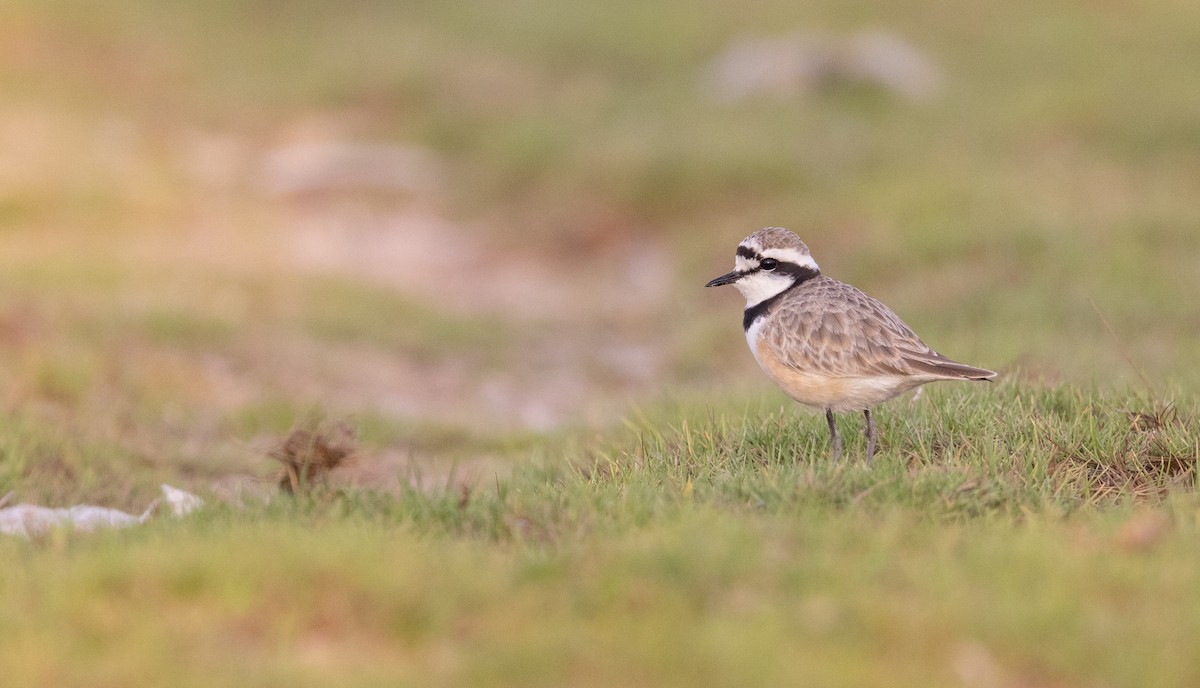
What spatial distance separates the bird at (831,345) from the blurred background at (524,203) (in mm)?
1019

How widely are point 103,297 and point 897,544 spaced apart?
945 cm

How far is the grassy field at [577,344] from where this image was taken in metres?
4.32

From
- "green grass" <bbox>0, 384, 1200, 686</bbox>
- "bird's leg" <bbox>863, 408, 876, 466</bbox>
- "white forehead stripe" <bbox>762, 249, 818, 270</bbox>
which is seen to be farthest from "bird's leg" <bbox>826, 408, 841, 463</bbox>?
"white forehead stripe" <bbox>762, 249, 818, 270</bbox>

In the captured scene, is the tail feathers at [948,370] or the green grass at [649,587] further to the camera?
the tail feathers at [948,370]

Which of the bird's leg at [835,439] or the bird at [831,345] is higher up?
the bird at [831,345]

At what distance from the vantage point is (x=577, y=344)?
13.4m

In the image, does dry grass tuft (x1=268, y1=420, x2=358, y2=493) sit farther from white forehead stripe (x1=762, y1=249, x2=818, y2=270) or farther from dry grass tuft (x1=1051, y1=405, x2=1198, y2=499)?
dry grass tuft (x1=1051, y1=405, x2=1198, y2=499)

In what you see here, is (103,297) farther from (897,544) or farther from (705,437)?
(897,544)

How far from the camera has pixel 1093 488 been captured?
5891mm

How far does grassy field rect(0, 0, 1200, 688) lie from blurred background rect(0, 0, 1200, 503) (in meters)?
0.07

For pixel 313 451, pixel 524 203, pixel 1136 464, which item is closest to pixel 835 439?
pixel 1136 464

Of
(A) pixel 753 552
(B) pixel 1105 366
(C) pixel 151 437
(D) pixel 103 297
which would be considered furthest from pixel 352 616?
(D) pixel 103 297

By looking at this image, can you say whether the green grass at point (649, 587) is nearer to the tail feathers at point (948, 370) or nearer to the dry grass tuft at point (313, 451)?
the tail feathers at point (948, 370)

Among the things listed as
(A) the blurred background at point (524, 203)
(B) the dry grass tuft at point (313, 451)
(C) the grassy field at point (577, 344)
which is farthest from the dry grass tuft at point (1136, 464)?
(B) the dry grass tuft at point (313, 451)
